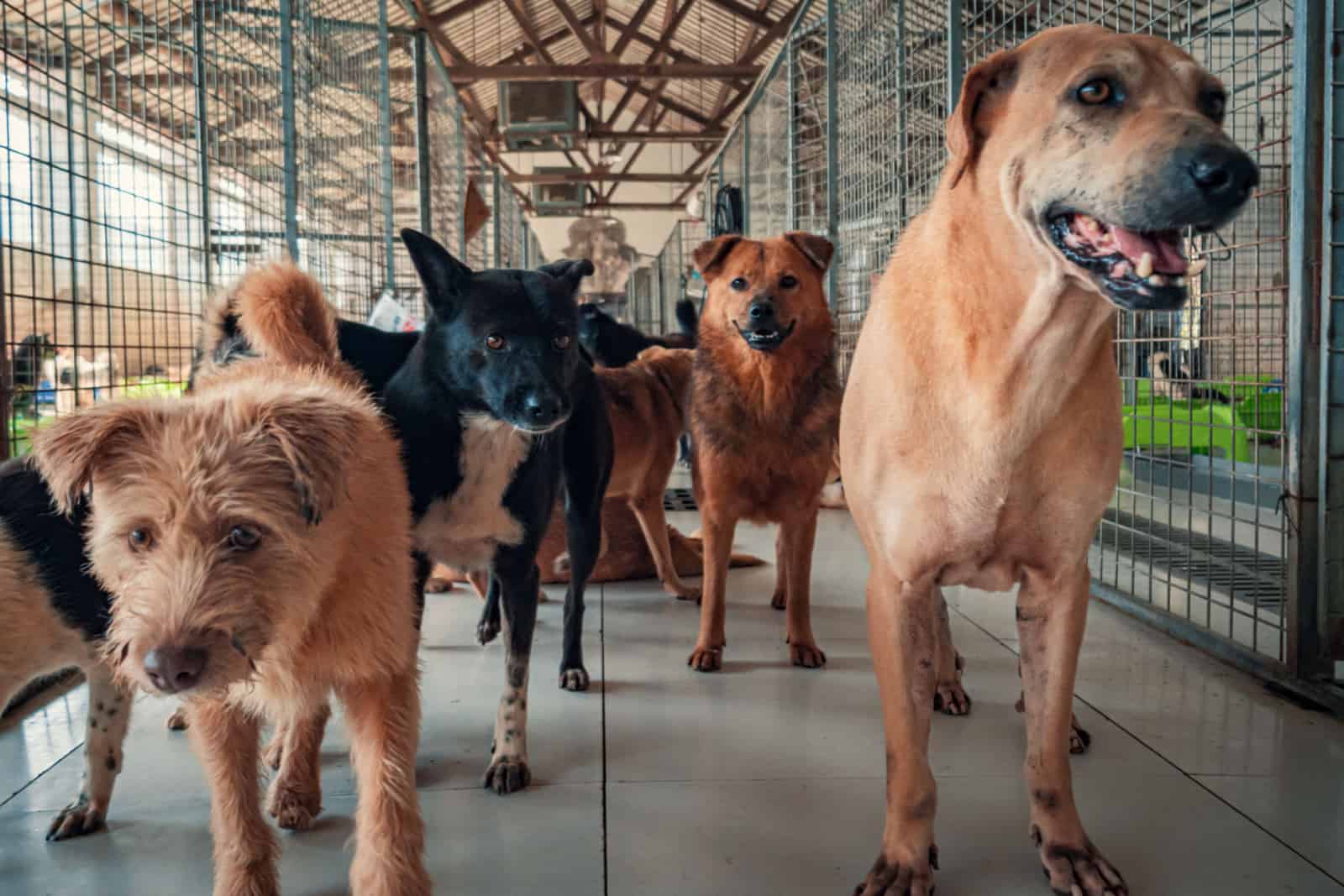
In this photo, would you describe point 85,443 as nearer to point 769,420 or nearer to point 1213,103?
point 1213,103

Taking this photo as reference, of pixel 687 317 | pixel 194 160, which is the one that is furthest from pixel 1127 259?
pixel 687 317

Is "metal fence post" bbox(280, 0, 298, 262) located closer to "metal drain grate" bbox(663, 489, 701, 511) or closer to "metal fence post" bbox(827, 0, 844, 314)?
"metal drain grate" bbox(663, 489, 701, 511)

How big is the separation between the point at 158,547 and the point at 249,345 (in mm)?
1214

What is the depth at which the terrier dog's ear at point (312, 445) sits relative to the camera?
1495 millimetres

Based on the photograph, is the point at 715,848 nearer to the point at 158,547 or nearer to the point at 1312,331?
the point at 158,547

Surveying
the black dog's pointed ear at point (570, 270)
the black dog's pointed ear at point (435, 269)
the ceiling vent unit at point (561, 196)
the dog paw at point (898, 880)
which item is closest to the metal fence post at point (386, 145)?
the black dog's pointed ear at point (570, 270)

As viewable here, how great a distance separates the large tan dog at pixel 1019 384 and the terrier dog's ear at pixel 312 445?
3.22ft

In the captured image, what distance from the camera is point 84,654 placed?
202cm

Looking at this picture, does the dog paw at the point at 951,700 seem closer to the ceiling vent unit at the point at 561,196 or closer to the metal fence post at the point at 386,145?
the metal fence post at the point at 386,145

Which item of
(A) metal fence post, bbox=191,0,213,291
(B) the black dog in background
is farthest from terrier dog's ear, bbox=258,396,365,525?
(B) the black dog in background

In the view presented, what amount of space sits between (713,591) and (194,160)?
283cm

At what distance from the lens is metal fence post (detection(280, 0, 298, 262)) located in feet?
13.0

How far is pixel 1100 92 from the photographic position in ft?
5.02

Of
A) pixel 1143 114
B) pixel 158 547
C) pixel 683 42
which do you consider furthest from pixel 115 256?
pixel 683 42
